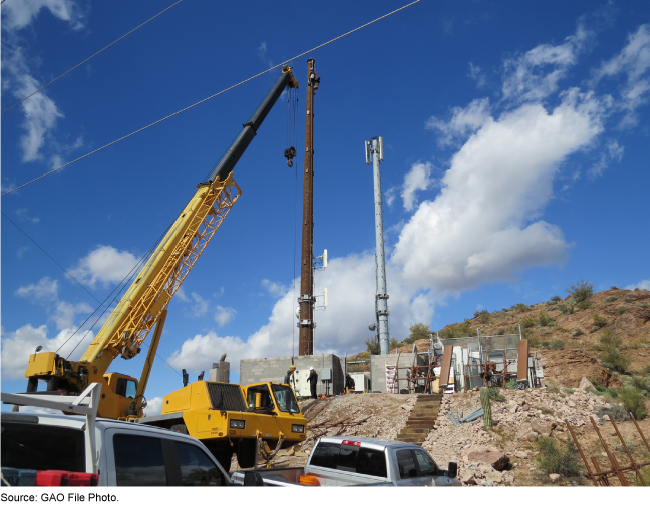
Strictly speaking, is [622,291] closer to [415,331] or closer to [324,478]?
[415,331]

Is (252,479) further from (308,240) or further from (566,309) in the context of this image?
(566,309)

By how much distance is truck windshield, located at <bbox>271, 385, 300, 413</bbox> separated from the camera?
13.9 metres

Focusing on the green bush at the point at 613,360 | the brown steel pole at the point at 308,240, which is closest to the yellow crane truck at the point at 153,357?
the brown steel pole at the point at 308,240

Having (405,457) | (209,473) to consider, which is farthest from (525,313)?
(209,473)

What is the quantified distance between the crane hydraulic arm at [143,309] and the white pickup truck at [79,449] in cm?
1093

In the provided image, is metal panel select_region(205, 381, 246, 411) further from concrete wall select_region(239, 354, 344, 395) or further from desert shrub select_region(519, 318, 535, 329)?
desert shrub select_region(519, 318, 535, 329)

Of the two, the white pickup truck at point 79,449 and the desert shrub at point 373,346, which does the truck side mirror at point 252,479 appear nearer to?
the white pickup truck at point 79,449

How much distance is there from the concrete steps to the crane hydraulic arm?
32.6 ft

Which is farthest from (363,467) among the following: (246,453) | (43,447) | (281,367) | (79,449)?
(281,367)

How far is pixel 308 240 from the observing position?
33.1 metres

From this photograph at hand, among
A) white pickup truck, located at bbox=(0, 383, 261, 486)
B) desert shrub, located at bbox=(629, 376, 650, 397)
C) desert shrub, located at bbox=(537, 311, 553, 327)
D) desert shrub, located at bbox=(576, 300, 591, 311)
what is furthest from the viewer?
desert shrub, located at bbox=(576, 300, 591, 311)

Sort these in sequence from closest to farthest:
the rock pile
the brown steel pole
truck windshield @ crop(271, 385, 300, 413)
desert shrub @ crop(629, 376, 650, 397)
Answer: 1. the rock pile
2. truck windshield @ crop(271, 385, 300, 413)
3. desert shrub @ crop(629, 376, 650, 397)
4. the brown steel pole

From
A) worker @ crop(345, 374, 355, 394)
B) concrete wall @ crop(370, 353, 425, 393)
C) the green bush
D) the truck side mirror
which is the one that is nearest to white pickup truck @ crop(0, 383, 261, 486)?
the truck side mirror
